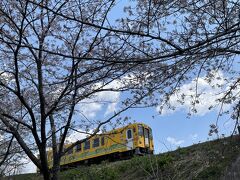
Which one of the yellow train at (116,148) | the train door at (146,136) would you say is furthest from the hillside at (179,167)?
the train door at (146,136)

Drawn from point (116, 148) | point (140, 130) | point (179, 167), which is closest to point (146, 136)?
point (140, 130)

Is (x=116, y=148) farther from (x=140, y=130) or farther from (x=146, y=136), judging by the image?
(x=146, y=136)

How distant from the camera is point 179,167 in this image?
41.7 feet

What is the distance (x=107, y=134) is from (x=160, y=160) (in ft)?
18.8

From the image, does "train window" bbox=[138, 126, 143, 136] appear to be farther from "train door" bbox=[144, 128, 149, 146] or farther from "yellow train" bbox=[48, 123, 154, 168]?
"train door" bbox=[144, 128, 149, 146]

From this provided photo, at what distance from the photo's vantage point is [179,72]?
4.48m

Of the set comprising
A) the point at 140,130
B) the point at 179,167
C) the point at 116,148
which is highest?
the point at 140,130

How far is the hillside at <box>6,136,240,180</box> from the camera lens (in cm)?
1131

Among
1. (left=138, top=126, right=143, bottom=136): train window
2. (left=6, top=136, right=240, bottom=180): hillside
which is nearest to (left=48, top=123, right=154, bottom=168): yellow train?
(left=138, top=126, right=143, bottom=136): train window

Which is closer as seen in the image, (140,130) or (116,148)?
(116,148)

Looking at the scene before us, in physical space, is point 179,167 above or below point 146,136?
below

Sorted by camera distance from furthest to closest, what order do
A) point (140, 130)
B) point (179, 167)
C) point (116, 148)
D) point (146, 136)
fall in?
point (146, 136) → point (140, 130) → point (116, 148) → point (179, 167)

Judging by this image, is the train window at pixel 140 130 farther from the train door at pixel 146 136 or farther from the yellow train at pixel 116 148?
the train door at pixel 146 136

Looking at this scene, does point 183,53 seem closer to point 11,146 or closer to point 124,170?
point 11,146
